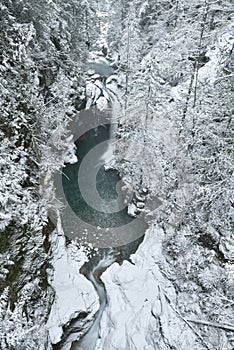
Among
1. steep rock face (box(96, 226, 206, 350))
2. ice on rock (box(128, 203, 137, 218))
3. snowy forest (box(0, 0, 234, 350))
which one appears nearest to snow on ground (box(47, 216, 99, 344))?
snowy forest (box(0, 0, 234, 350))

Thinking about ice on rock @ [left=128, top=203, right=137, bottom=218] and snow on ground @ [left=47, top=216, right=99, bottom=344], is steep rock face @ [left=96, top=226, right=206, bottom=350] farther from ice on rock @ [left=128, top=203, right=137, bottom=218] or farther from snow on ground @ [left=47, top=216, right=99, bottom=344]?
ice on rock @ [left=128, top=203, right=137, bottom=218]

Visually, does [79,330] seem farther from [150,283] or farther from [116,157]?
[116,157]

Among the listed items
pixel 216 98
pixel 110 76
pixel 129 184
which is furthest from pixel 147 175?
pixel 110 76

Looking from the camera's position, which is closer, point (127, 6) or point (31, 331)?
point (31, 331)

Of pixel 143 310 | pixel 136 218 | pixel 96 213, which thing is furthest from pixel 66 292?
pixel 136 218

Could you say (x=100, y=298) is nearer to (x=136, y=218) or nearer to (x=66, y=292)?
(x=66, y=292)

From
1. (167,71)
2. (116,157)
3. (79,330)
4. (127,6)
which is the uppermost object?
(127,6)

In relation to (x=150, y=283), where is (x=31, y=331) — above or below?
above
